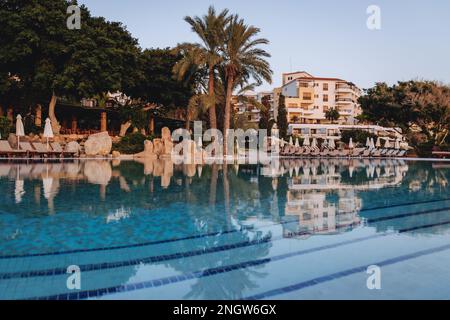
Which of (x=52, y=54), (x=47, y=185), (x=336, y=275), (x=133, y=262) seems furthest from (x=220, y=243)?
(x=52, y=54)

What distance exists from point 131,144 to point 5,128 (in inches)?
288

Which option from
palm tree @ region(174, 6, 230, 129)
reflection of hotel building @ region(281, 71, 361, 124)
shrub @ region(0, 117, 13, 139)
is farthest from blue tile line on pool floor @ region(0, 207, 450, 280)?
Result: reflection of hotel building @ region(281, 71, 361, 124)

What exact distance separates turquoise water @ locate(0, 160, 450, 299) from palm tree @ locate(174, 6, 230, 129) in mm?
16366

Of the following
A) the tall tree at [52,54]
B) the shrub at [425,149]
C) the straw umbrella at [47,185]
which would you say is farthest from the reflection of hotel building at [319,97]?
the straw umbrella at [47,185]

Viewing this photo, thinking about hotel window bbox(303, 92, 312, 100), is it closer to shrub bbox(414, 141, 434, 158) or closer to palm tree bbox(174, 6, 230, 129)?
shrub bbox(414, 141, 434, 158)

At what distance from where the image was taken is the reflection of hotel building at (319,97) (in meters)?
83.2

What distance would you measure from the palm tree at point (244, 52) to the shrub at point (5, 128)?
43.5ft

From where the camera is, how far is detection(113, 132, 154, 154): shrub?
2788 centimetres

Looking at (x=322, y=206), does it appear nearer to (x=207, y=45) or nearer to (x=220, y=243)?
Answer: (x=220, y=243)

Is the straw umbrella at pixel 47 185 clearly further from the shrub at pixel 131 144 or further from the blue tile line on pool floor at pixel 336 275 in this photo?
the shrub at pixel 131 144

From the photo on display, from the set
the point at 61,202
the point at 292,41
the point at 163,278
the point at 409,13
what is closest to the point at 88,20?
the point at 292,41

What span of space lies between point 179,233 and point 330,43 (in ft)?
61.2

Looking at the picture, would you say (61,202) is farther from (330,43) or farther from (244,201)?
(330,43)

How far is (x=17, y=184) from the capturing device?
38.7 feet
